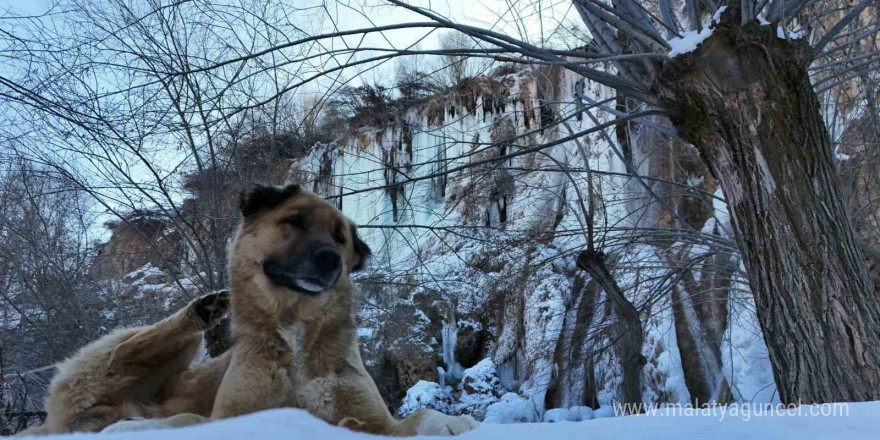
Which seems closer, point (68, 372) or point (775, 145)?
point (68, 372)

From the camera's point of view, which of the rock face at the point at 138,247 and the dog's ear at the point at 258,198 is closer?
the dog's ear at the point at 258,198

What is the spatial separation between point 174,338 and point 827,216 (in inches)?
180

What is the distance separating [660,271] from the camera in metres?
11.8

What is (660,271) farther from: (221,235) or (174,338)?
(174,338)

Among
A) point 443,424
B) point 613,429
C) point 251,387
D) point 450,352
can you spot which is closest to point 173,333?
point 251,387

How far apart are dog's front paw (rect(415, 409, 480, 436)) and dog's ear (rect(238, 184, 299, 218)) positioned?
154cm

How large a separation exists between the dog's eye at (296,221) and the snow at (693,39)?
340 centimetres

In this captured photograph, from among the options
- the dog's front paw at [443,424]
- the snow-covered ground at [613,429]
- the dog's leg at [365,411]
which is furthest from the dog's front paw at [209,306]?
the snow-covered ground at [613,429]

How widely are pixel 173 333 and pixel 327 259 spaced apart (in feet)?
2.81

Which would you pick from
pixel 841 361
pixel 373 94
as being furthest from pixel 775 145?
pixel 373 94

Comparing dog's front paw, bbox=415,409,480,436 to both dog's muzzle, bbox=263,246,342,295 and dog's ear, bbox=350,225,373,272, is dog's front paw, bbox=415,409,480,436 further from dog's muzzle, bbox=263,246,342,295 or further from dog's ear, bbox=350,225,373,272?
dog's ear, bbox=350,225,373,272

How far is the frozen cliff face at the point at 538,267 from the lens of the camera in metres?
9.91

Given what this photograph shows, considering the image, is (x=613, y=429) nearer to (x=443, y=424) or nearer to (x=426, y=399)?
(x=443, y=424)

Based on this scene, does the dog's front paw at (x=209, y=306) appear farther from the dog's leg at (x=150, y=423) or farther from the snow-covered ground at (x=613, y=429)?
the snow-covered ground at (x=613, y=429)
